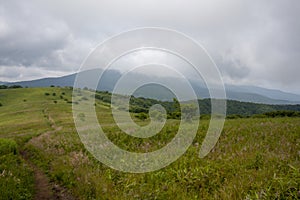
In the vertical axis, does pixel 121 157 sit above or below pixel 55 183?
above

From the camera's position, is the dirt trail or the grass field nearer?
the grass field

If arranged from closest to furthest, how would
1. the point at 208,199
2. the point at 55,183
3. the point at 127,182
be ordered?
the point at 208,199 < the point at 127,182 < the point at 55,183

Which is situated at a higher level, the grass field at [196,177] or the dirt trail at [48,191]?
the grass field at [196,177]

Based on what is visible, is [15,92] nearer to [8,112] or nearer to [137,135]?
[8,112]

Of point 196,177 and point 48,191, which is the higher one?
point 196,177

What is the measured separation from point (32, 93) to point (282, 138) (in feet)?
469

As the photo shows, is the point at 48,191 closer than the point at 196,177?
No

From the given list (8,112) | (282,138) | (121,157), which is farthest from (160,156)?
(8,112)

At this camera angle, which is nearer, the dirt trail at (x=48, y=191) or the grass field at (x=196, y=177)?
the grass field at (x=196, y=177)

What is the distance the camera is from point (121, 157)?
12516 millimetres

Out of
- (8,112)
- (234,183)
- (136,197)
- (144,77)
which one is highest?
(144,77)

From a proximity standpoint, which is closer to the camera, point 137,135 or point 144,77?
point 144,77

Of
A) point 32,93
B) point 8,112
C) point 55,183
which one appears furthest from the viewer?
point 32,93

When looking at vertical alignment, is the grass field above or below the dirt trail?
above
